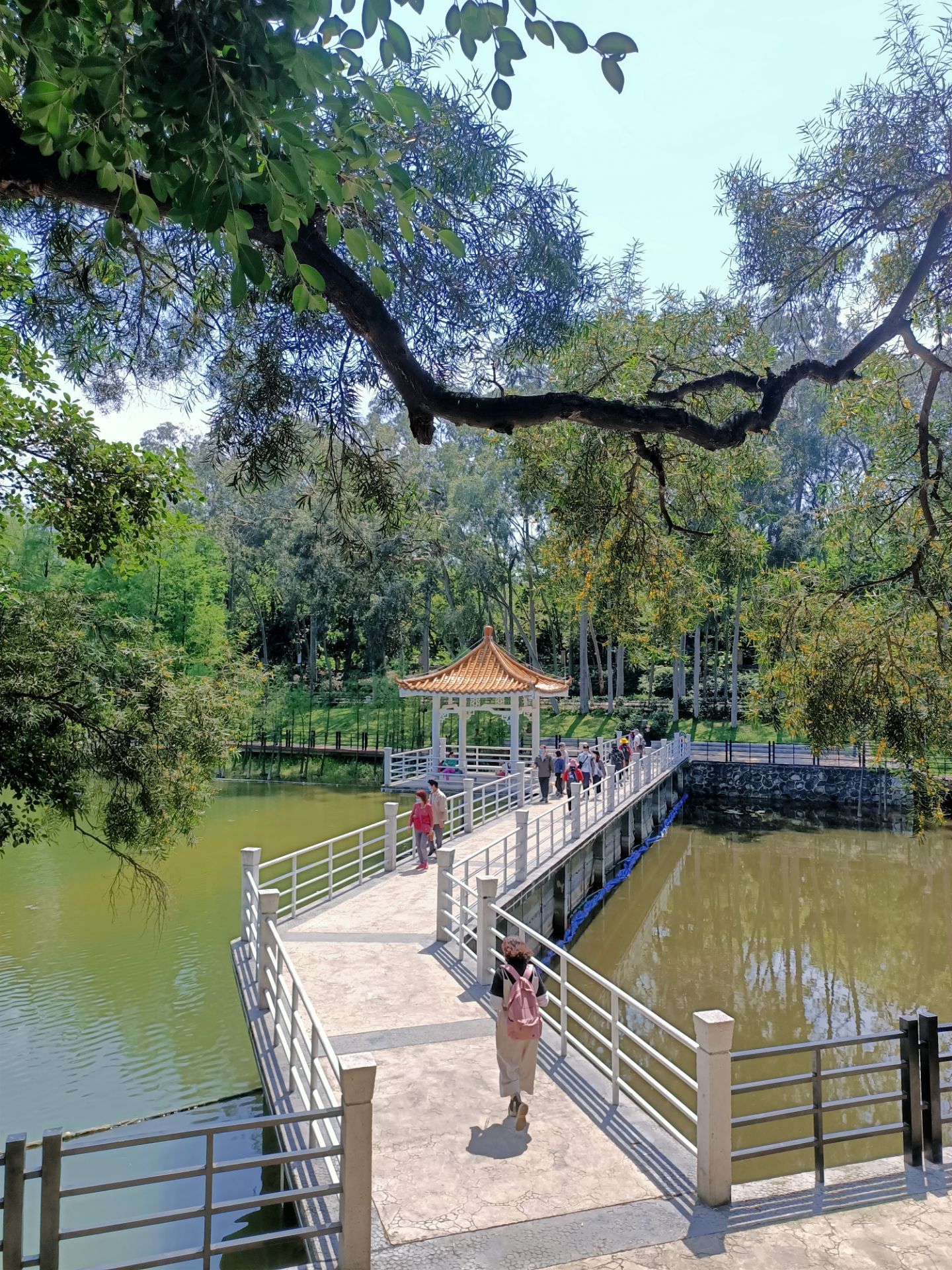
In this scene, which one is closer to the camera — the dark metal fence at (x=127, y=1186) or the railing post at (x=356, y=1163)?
the dark metal fence at (x=127, y=1186)

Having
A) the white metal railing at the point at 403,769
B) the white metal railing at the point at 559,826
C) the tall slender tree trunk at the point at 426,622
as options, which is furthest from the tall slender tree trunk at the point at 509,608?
the white metal railing at the point at 403,769

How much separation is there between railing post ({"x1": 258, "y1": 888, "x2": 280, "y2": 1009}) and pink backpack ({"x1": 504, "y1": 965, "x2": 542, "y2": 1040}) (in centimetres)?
296

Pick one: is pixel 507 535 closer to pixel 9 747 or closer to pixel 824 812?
pixel 824 812

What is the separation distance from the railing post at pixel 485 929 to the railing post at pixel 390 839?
5.07 m

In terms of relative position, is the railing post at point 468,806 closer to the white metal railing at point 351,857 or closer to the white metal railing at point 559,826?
the white metal railing at point 351,857

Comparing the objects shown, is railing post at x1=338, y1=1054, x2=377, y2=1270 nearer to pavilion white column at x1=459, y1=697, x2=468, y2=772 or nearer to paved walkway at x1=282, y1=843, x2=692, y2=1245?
paved walkway at x1=282, y1=843, x2=692, y2=1245

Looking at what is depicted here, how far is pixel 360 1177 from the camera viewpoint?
4449 millimetres

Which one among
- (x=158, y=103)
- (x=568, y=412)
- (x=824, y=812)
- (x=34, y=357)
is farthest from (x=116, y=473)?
(x=824, y=812)

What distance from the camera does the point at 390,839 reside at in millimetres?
14617

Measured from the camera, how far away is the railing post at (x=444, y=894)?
35.4ft

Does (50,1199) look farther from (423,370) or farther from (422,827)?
(422,827)

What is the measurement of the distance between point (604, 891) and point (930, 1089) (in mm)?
14239

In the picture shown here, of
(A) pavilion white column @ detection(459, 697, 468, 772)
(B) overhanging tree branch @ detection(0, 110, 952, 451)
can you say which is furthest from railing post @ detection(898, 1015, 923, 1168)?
(A) pavilion white column @ detection(459, 697, 468, 772)

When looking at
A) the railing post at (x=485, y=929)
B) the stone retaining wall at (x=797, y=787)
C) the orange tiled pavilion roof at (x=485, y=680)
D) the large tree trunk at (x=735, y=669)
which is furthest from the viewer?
the large tree trunk at (x=735, y=669)
